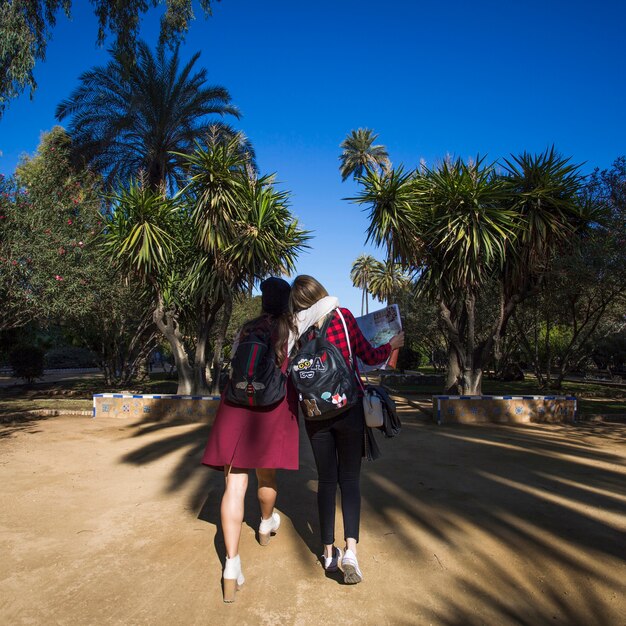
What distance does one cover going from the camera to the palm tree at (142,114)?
16016mm

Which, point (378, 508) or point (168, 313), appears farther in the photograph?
point (168, 313)

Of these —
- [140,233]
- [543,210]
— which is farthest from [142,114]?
[543,210]

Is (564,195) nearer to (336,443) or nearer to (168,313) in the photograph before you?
(168,313)

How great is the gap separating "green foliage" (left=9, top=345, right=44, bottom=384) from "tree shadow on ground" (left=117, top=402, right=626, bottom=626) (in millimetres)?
15015

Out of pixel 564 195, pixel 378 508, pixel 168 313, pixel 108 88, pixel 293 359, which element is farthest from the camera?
pixel 108 88

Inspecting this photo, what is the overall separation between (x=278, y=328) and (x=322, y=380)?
1.46ft

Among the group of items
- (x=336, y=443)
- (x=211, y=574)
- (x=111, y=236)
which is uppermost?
(x=111, y=236)

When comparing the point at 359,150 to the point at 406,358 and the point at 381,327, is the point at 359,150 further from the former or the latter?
the point at 381,327

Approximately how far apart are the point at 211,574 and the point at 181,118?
16.1m

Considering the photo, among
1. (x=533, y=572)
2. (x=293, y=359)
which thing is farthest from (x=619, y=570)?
(x=293, y=359)

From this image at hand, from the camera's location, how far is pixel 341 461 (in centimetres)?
278

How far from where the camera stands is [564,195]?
10.8 meters

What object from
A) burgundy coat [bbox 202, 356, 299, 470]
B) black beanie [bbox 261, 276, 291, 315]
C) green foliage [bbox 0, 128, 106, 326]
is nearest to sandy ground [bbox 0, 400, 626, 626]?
burgundy coat [bbox 202, 356, 299, 470]

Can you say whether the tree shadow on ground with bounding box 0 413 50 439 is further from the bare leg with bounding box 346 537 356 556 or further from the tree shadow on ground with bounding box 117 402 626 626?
the bare leg with bounding box 346 537 356 556
